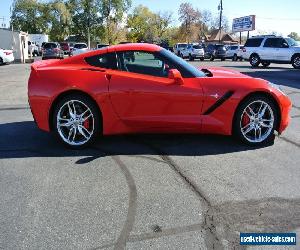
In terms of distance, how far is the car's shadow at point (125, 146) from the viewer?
5172mm

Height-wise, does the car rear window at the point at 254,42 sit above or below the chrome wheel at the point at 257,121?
above

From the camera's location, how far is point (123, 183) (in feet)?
13.6

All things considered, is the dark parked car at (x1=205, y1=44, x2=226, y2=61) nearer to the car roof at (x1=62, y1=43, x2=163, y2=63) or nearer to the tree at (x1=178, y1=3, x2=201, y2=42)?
the car roof at (x1=62, y1=43, x2=163, y2=63)

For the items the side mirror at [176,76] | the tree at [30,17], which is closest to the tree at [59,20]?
the tree at [30,17]

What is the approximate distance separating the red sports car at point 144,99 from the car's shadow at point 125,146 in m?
0.21

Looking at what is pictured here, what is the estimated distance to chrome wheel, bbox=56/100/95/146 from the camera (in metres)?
5.32

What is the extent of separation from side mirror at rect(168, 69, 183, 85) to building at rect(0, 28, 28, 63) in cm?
2922

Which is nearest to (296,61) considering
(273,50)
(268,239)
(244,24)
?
(273,50)

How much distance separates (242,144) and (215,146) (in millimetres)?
396

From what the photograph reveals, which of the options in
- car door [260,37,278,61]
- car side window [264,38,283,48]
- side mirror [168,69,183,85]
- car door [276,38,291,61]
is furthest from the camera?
car door [260,37,278,61]

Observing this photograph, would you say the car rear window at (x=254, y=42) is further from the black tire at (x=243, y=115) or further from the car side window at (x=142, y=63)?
the car side window at (x=142, y=63)

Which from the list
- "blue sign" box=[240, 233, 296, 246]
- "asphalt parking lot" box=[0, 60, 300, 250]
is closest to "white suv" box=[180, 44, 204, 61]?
"asphalt parking lot" box=[0, 60, 300, 250]

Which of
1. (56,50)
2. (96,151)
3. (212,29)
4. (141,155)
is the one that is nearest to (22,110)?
(96,151)

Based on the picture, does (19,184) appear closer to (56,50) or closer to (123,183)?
(123,183)
